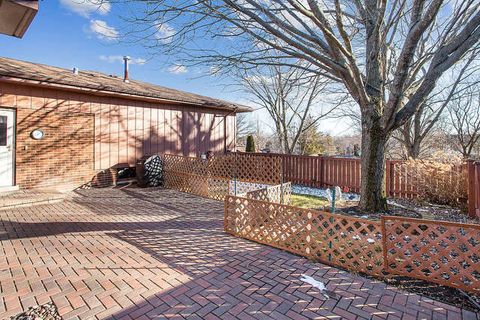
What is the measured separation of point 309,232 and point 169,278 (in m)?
2.01

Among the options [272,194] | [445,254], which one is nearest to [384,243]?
[445,254]

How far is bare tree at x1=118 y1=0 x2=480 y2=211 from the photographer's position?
4566 millimetres

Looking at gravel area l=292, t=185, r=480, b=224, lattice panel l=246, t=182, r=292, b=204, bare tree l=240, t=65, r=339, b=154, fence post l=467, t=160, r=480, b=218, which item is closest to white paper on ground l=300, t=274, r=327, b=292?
lattice panel l=246, t=182, r=292, b=204

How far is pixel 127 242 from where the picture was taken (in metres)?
4.24

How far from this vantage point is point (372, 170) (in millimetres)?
5883

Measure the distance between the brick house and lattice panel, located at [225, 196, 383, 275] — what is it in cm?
633

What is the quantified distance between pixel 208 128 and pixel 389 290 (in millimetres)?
10556

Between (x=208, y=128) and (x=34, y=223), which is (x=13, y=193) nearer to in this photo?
(x=34, y=223)

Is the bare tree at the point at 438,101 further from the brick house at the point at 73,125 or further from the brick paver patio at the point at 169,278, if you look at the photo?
the brick house at the point at 73,125

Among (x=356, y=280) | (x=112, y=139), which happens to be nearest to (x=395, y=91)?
(x=356, y=280)

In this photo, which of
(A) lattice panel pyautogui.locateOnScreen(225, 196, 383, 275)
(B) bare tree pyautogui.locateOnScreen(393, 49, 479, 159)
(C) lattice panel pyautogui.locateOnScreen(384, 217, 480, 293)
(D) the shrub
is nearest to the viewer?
(C) lattice panel pyautogui.locateOnScreen(384, 217, 480, 293)

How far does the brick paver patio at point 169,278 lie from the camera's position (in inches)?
100

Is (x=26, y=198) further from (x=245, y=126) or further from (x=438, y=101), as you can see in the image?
(x=245, y=126)

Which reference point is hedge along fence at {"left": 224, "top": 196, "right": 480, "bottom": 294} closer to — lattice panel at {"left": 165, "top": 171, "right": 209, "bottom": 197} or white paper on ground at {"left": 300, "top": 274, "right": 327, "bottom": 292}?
white paper on ground at {"left": 300, "top": 274, "right": 327, "bottom": 292}
